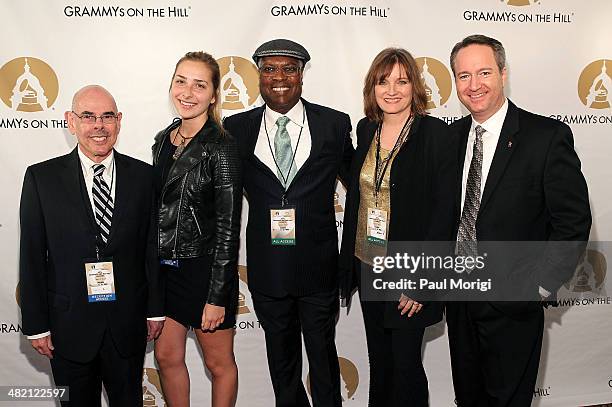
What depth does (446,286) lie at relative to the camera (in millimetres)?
2270

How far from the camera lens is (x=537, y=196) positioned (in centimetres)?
204

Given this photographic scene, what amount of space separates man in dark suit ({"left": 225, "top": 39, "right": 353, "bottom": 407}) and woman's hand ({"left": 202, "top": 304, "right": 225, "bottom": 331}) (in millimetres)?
250

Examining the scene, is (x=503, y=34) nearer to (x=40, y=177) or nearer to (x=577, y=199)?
(x=577, y=199)

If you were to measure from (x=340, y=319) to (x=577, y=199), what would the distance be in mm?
1677

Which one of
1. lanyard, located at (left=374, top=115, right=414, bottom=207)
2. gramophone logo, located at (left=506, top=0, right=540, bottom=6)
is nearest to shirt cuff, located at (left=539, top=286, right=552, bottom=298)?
lanyard, located at (left=374, top=115, right=414, bottom=207)

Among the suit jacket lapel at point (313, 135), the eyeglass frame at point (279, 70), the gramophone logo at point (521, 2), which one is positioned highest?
the gramophone logo at point (521, 2)

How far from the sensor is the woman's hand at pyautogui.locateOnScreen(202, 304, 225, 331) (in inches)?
87.7

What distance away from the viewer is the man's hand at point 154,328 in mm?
2207

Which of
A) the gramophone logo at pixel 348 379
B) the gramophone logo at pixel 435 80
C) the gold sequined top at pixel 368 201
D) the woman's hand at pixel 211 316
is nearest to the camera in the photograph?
the woman's hand at pixel 211 316

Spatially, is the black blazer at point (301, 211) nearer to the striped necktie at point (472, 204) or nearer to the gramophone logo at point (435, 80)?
the striped necktie at point (472, 204)

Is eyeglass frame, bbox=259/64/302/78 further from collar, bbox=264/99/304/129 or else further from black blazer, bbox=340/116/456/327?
black blazer, bbox=340/116/456/327

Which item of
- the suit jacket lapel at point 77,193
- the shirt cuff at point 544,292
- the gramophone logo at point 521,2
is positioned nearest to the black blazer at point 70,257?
the suit jacket lapel at point 77,193

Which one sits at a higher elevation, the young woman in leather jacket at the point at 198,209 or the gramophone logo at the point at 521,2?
the gramophone logo at the point at 521,2

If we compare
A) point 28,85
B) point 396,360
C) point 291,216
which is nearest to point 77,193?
point 291,216
